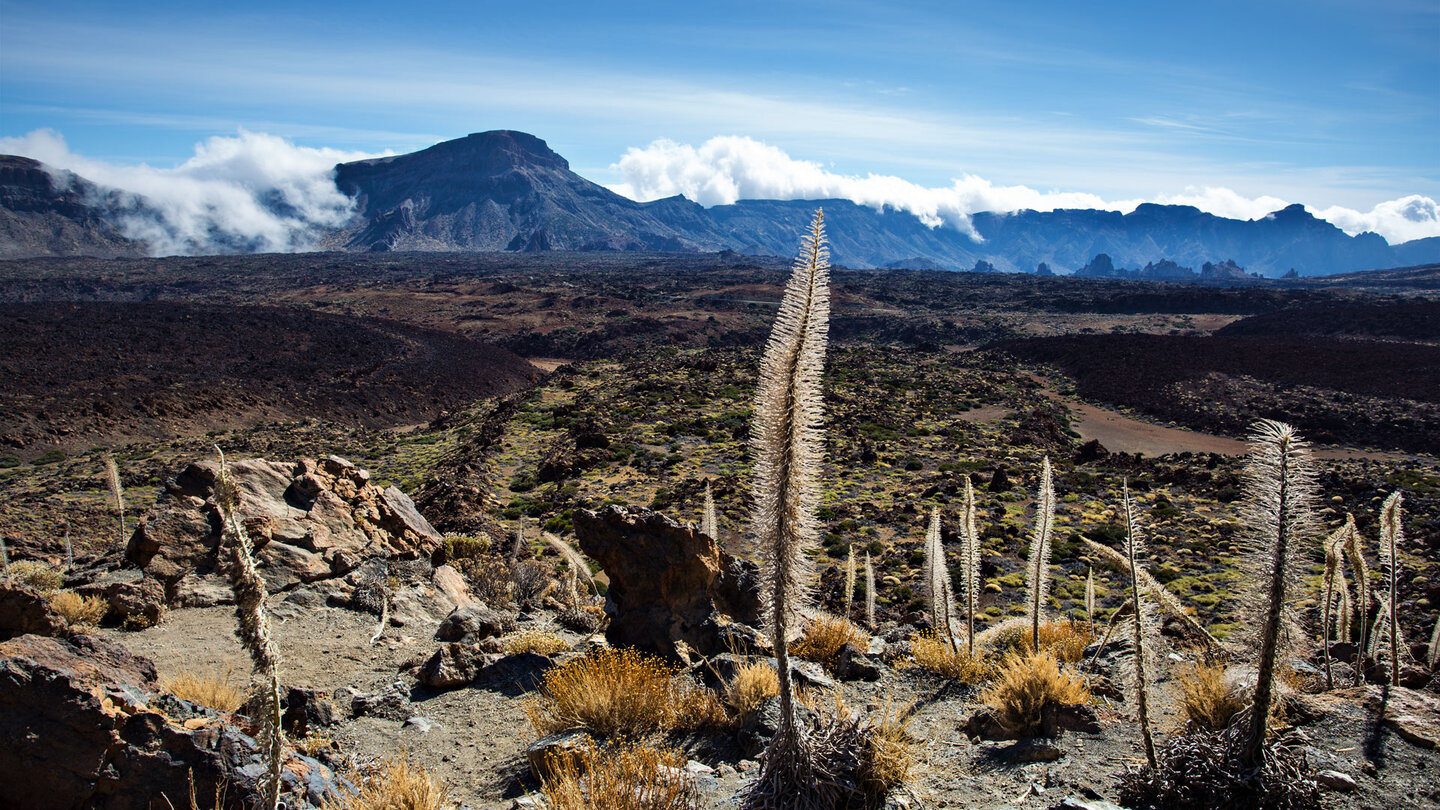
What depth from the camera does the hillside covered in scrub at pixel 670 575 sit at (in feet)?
11.8

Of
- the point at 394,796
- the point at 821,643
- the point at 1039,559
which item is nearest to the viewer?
the point at 394,796

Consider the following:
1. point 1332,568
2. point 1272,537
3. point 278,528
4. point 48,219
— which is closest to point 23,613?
point 278,528

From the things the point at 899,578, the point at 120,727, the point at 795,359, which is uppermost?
the point at 795,359

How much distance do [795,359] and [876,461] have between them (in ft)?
67.9

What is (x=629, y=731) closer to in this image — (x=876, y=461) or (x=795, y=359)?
(x=795, y=359)

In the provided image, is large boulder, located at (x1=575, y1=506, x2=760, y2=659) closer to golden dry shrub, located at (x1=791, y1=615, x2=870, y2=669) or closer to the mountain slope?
golden dry shrub, located at (x1=791, y1=615, x2=870, y2=669)

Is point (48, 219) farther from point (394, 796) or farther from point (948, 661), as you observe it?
point (948, 661)

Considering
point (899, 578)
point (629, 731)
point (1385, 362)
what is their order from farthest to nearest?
1. point (1385, 362)
2. point (899, 578)
3. point (629, 731)

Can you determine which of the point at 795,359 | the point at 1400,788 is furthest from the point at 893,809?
the point at 1400,788

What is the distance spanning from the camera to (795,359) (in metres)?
3.15

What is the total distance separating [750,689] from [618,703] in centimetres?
89

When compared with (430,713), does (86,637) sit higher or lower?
higher

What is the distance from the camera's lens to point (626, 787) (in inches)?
127

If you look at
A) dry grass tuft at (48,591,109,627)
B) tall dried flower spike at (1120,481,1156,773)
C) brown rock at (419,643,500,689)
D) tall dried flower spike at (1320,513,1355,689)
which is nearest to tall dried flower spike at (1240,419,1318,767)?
tall dried flower spike at (1120,481,1156,773)
